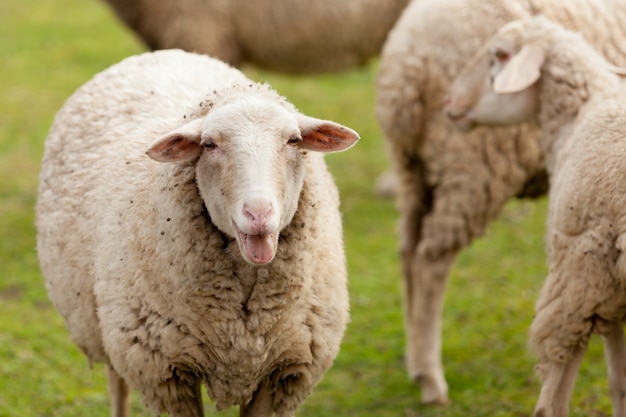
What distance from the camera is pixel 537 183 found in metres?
5.52

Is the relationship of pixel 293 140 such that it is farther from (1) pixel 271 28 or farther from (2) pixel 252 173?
(1) pixel 271 28

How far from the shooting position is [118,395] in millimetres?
4785

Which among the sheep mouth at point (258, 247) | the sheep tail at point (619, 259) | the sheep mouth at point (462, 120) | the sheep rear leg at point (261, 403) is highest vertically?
the sheep mouth at point (258, 247)

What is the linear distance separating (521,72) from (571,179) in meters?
0.80

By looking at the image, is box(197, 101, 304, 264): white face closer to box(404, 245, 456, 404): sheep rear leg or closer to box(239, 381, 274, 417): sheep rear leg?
box(239, 381, 274, 417): sheep rear leg

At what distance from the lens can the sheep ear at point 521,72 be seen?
4.70 m

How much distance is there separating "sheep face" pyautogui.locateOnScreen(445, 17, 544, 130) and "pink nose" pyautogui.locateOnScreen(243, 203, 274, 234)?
1801 mm

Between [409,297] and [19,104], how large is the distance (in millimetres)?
6652

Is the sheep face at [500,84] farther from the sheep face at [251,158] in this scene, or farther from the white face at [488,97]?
the sheep face at [251,158]

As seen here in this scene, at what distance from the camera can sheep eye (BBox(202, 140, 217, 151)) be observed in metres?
3.50

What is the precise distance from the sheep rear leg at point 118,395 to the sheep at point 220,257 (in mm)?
650

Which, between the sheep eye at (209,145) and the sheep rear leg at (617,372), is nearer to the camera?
the sheep eye at (209,145)

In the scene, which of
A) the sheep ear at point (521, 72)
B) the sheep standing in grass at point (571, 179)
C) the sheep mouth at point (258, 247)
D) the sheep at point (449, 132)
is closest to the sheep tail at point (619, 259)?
the sheep standing in grass at point (571, 179)

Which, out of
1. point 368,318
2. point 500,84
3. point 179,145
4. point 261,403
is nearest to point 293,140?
point 179,145
